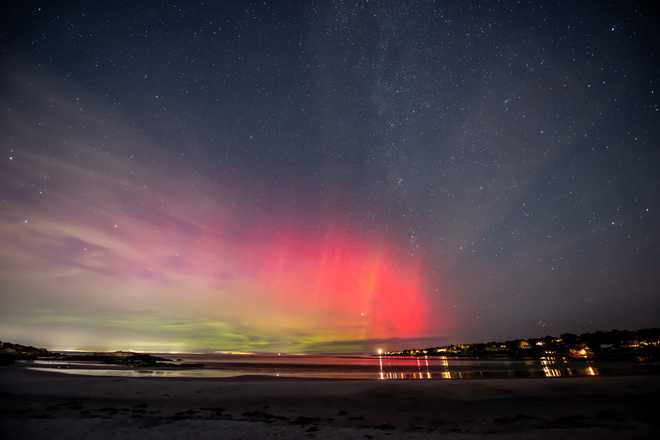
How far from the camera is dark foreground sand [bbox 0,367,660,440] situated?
1322cm

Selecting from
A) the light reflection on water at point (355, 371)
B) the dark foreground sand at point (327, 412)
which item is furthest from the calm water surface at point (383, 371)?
the dark foreground sand at point (327, 412)

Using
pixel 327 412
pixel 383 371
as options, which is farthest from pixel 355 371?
pixel 327 412

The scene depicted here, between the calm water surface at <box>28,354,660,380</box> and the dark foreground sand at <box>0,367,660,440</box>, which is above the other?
the calm water surface at <box>28,354,660,380</box>

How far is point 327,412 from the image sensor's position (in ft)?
59.9

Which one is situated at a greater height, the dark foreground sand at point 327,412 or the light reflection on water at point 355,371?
the light reflection on water at point 355,371

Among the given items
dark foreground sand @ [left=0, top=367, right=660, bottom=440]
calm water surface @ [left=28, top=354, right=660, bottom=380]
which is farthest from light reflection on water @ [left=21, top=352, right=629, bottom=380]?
dark foreground sand @ [left=0, top=367, right=660, bottom=440]

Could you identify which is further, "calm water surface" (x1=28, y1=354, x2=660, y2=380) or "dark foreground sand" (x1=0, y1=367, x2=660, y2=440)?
"calm water surface" (x1=28, y1=354, x2=660, y2=380)

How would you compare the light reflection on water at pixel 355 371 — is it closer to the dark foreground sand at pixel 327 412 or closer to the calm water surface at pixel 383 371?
the calm water surface at pixel 383 371

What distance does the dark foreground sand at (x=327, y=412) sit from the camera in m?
13.2

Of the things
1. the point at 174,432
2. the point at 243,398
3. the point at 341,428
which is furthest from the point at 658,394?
the point at 174,432

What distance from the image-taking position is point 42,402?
19.5 metres

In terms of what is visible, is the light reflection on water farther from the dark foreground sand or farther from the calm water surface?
the dark foreground sand

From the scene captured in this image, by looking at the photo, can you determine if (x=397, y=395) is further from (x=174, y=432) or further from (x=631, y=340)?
(x=631, y=340)

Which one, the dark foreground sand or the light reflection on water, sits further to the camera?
the light reflection on water
